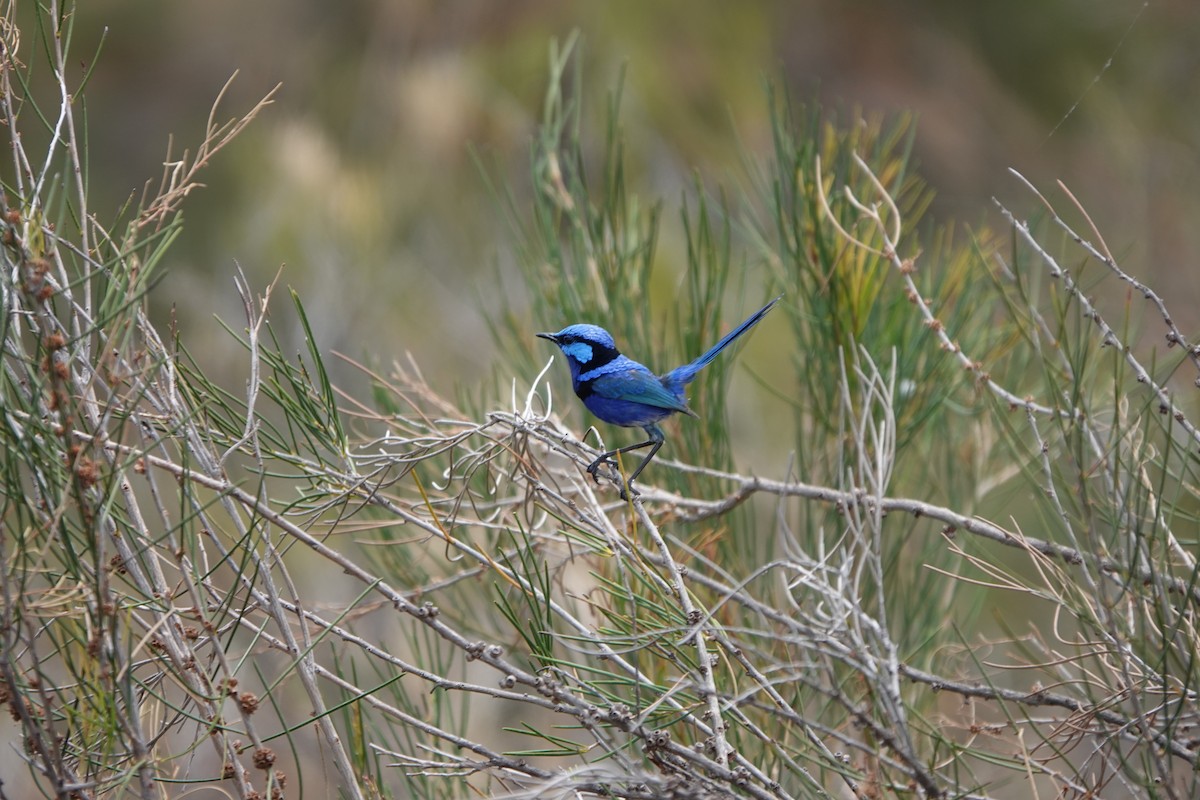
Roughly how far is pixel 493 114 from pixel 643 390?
10.0ft

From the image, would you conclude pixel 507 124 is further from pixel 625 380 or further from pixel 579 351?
pixel 625 380

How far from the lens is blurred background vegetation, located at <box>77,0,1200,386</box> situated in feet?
15.0

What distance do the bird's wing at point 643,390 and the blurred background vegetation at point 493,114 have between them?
81.3 inches

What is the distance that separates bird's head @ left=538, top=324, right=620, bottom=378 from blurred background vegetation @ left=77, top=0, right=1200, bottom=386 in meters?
2.00

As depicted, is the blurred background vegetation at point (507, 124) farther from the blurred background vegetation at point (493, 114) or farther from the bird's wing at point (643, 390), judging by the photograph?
the bird's wing at point (643, 390)

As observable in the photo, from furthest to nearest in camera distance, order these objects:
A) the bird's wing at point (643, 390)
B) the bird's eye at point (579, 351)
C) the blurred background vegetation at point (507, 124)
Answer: the blurred background vegetation at point (507, 124)
the bird's eye at point (579, 351)
the bird's wing at point (643, 390)

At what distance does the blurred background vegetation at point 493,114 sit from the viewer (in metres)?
4.58

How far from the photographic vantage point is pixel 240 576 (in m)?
0.97

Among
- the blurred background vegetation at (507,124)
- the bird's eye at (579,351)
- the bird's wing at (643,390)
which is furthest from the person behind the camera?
the blurred background vegetation at (507,124)

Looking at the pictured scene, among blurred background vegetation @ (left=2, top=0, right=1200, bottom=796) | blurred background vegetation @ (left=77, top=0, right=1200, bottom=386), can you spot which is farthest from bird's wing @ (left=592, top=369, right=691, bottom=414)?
blurred background vegetation @ (left=77, top=0, right=1200, bottom=386)

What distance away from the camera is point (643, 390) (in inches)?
75.8

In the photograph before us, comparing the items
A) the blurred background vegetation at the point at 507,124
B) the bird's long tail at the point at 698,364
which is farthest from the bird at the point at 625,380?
the blurred background vegetation at the point at 507,124

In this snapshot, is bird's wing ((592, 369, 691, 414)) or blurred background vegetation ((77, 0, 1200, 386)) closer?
bird's wing ((592, 369, 691, 414))

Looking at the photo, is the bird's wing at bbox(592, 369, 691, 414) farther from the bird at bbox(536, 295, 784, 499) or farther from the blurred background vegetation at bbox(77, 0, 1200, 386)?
the blurred background vegetation at bbox(77, 0, 1200, 386)
